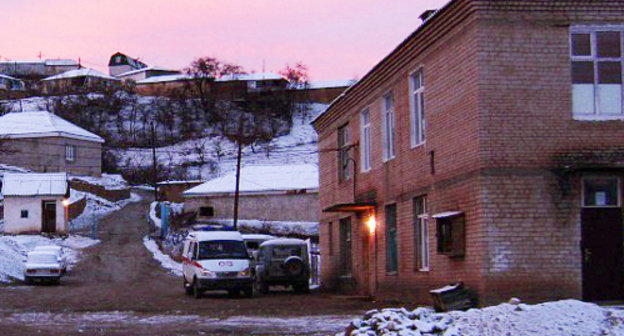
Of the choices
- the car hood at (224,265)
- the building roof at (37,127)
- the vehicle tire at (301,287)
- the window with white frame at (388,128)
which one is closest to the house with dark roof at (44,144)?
the building roof at (37,127)

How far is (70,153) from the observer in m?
80.3

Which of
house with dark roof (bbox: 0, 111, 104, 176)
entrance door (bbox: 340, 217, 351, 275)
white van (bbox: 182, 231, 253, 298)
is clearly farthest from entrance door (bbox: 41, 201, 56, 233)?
entrance door (bbox: 340, 217, 351, 275)

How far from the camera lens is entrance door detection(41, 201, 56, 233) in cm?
6053

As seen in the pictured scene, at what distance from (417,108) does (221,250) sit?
1031cm

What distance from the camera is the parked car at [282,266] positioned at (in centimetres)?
3219

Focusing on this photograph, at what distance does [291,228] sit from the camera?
59.5 meters

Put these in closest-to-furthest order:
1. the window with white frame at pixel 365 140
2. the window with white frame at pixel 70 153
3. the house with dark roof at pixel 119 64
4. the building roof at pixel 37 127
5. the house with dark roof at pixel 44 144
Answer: the window with white frame at pixel 365 140 < the building roof at pixel 37 127 < the house with dark roof at pixel 44 144 < the window with white frame at pixel 70 153 < the house with dark roof at pixel 119 64

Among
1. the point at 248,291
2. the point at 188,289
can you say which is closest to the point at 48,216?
the point at 188,289

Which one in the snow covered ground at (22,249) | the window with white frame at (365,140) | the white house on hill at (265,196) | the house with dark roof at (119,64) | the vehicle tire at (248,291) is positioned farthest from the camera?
the house with dark roof at (119,64)

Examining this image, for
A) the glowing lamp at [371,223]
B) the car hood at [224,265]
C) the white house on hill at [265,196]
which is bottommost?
the car hood at [224,265]

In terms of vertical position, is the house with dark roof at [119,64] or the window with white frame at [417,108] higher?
→ the house with dark roof at [119,64]

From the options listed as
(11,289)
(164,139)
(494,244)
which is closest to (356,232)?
(494,244)

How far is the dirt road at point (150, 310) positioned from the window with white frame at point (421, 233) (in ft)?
6.10

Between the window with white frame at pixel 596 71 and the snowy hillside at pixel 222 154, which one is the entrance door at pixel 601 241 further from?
the snowy hillside at pixel 222 154
